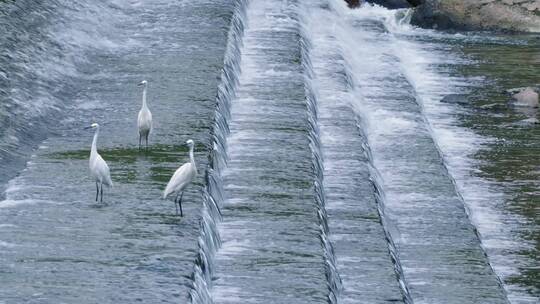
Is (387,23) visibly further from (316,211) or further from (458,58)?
(316,211)

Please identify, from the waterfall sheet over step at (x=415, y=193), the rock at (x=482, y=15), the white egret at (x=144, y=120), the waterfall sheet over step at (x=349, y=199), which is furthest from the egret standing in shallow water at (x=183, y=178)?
the rock at (x=482, y=15)

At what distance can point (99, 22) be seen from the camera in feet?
78.2

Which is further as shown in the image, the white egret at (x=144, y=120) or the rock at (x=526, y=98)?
the rock at (x=526, y=98)

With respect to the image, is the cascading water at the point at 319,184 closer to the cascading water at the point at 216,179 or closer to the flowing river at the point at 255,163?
the flowing river at the point at 255,163

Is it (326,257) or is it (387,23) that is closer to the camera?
(326,257)

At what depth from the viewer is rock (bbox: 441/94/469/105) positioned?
74.9ft

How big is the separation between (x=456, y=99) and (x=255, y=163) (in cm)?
734

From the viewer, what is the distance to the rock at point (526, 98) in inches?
898

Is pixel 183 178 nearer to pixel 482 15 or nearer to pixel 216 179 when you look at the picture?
pixel 216 179

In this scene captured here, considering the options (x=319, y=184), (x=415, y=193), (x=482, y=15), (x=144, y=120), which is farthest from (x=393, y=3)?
(x=144, y=120)

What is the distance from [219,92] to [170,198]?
500 centimetres

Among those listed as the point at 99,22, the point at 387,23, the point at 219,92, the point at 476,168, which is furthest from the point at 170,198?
the point at 387,23

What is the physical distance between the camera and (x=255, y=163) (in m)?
16.5

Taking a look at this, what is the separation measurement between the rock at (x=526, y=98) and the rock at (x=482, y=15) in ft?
20.5
